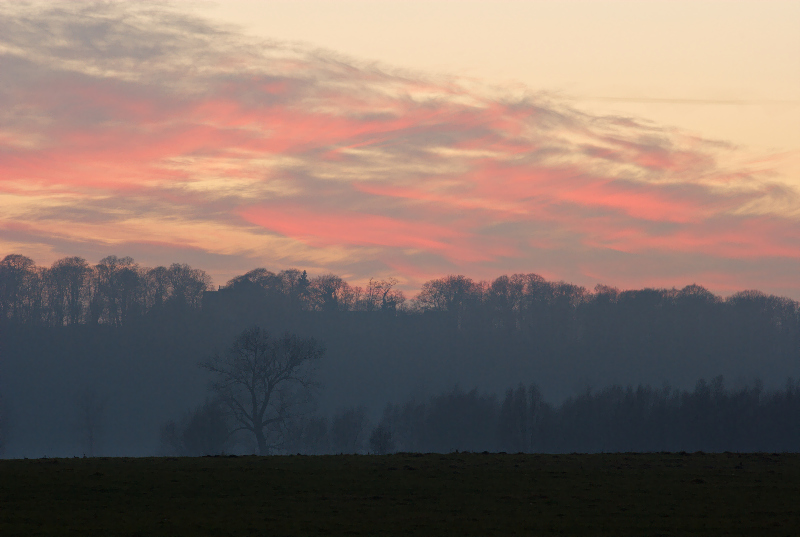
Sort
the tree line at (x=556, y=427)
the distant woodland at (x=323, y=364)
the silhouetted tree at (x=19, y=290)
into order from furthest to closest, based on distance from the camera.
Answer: the silhouetted tree at (x=19, y=290)
the distant woodland at (x=323, y=364)
the tree line at (x=556, y=427)

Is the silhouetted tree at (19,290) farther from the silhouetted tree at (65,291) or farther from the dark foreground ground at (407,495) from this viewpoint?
the dark foreground ground at (407,495)

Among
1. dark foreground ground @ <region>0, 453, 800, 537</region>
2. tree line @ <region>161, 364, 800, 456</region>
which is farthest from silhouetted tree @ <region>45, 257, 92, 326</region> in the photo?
dark foreground ground @ <region>0, 453, 800, 537</region>

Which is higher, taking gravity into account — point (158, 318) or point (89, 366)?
point (158, 318)

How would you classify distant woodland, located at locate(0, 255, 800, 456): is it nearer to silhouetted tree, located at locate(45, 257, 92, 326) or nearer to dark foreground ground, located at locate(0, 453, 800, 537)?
silhouetted tree, located at locate(45, 257, 92, 326)

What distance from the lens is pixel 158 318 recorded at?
7392 inches

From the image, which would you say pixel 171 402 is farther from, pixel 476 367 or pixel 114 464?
pixel 114 464

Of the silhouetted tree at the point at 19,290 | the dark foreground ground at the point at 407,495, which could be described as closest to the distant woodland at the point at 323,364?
the silhouetted tree at the point at 19,290

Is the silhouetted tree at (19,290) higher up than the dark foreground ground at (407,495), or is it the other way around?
the silhouetted tree at (19,290)

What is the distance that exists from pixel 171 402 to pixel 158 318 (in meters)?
27.3

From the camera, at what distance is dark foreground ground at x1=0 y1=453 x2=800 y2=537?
24.8 meters

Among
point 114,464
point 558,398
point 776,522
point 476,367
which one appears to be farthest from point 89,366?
point 776,522

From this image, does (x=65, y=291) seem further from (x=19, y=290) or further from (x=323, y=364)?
(x=323, y=364)

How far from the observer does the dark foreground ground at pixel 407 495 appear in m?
24.8

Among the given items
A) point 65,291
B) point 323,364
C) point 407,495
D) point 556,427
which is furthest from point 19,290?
point 407,495
